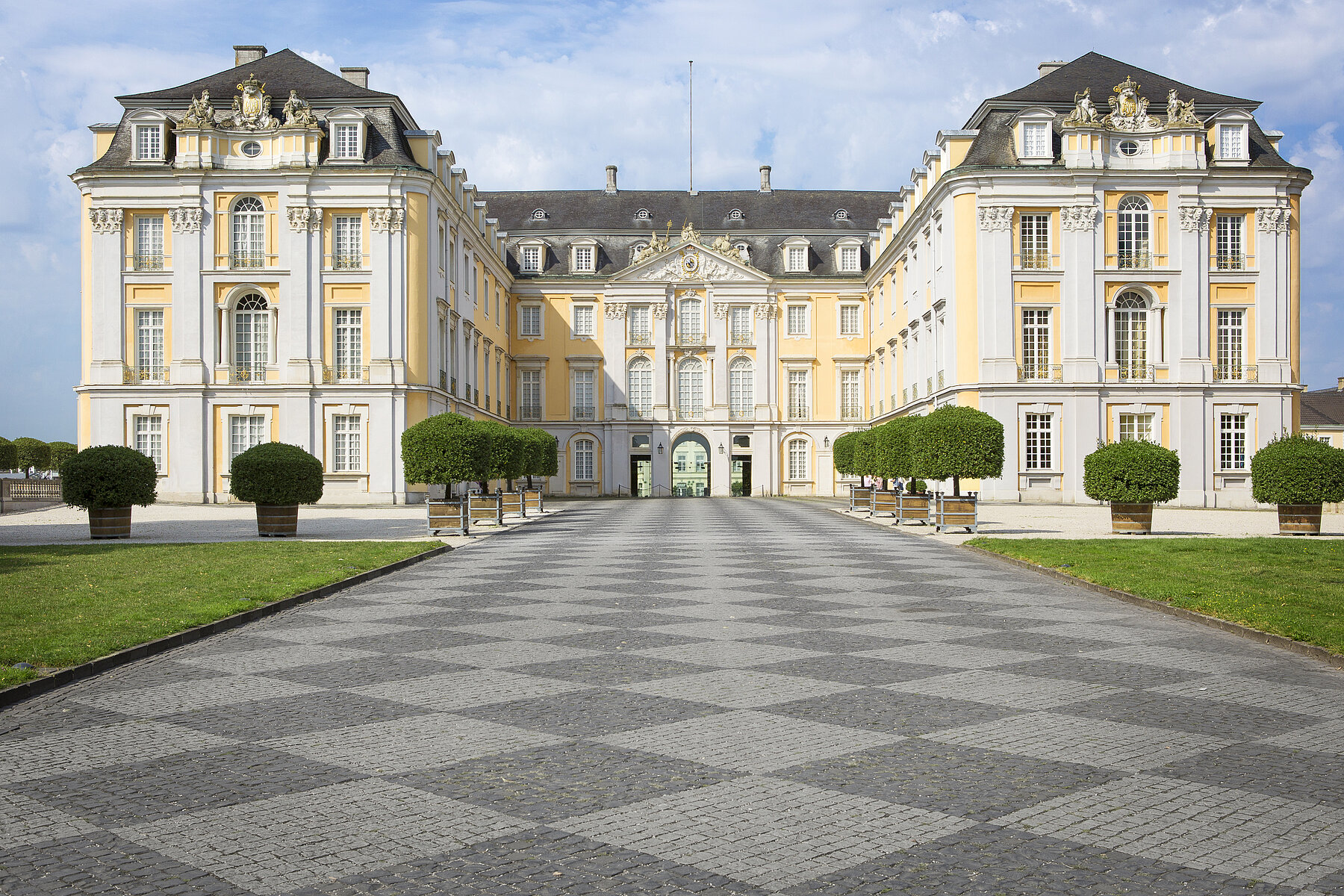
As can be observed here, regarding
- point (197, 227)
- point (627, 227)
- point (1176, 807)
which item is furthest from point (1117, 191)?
point (1176, 807)

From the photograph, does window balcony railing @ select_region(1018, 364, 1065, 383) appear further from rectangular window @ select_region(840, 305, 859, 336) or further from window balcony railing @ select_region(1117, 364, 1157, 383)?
rectangular window @ select_region(840, 305, 859, 336)

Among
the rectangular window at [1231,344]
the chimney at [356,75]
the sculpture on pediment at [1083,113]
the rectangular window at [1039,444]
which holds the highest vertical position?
the chimney at [356,75]

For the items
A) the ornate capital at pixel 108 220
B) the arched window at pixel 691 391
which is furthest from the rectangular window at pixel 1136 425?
the ornate capital at pixel 108 220

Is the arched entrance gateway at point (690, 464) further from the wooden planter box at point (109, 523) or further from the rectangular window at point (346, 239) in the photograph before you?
the wooden planter box at point (109, 523)

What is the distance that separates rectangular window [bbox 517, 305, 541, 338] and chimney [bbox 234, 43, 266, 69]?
18385 mm

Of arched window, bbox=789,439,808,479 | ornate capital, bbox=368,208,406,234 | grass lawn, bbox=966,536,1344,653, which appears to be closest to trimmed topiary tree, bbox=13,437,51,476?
ornate capital, bbox=368,208,406,234

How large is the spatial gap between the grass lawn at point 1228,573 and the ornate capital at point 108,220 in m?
36.1

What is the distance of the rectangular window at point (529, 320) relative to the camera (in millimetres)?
61594

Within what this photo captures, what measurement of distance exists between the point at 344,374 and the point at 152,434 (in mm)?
7802

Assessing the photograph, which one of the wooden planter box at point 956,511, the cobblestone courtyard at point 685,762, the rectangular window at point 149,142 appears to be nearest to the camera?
the cobblestone courtyard at point 685,762

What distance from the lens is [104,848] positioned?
4617 millimetres

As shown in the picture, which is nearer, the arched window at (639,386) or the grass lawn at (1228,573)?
the grass lawn at (1228,573)

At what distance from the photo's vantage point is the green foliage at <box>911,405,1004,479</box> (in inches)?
1058

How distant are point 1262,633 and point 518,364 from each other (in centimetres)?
5377
